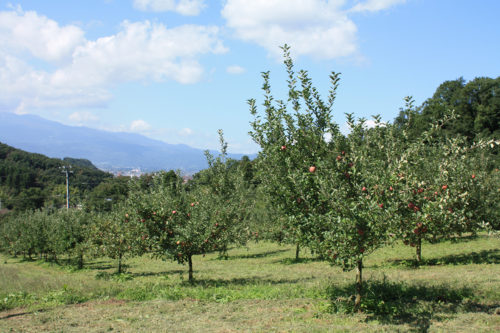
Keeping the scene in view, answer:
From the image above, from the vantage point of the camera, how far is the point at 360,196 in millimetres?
7277

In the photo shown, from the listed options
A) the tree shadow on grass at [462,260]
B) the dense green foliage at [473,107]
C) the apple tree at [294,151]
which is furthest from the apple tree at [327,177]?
the dense green foliage at [473,107]

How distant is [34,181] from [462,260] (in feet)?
327

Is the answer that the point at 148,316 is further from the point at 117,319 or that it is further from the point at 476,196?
the point at 476,196

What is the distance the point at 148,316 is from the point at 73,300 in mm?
3783

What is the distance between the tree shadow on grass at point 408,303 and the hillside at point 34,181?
6306 cm

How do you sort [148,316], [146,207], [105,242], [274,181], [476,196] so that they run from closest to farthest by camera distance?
[274,181] < [148,316] < [146,207] < [476,196] < [105,242]

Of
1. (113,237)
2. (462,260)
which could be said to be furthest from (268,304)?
(113,237)

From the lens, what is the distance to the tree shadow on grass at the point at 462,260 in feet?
51.7

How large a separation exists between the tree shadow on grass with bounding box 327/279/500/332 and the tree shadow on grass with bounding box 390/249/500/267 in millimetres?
6167

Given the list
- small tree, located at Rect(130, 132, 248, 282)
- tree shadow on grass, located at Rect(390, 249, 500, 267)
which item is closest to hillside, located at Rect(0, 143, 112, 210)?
small tree, located at Rect(130, 132, 248, 282)

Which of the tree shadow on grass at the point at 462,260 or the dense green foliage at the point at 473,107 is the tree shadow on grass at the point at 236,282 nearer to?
the tree shadow on grass at the point at 462,260

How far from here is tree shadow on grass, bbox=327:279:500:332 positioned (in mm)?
8344

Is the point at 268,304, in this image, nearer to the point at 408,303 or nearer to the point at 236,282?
the point at 408,303

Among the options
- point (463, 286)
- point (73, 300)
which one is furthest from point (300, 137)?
point (73, 300)
